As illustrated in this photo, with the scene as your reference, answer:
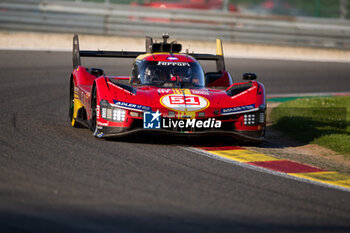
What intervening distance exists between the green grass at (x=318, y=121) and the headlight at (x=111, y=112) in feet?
10.8

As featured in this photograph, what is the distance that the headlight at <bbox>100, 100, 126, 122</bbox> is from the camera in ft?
29.6

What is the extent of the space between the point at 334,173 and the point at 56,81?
10.0 m

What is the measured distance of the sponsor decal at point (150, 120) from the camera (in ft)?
29.1

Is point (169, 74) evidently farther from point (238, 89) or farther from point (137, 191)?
point (137, 191)

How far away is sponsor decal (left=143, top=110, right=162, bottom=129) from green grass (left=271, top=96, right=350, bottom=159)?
285cm

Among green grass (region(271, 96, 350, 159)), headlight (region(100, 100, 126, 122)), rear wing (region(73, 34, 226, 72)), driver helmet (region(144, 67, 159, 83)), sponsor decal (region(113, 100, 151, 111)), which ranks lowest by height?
green grass (region(271, 96, 350, 159))

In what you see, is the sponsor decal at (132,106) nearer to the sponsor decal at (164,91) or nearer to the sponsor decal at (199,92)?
the sponsor decal at (164,91)

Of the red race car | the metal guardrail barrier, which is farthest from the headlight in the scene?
the metal guardrail barrier

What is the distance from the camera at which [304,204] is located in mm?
6277

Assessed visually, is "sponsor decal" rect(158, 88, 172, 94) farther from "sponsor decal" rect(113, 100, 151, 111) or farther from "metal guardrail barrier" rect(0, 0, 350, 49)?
"metal guardrail barrier" rect(0, 0, 350, 49)

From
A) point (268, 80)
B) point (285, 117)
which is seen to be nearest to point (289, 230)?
point (285, 117)

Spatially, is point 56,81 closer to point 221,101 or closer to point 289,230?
point 221,101

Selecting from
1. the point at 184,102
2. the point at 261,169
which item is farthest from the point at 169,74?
the point at 261,169

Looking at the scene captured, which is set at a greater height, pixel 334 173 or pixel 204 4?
pixel 204 4
